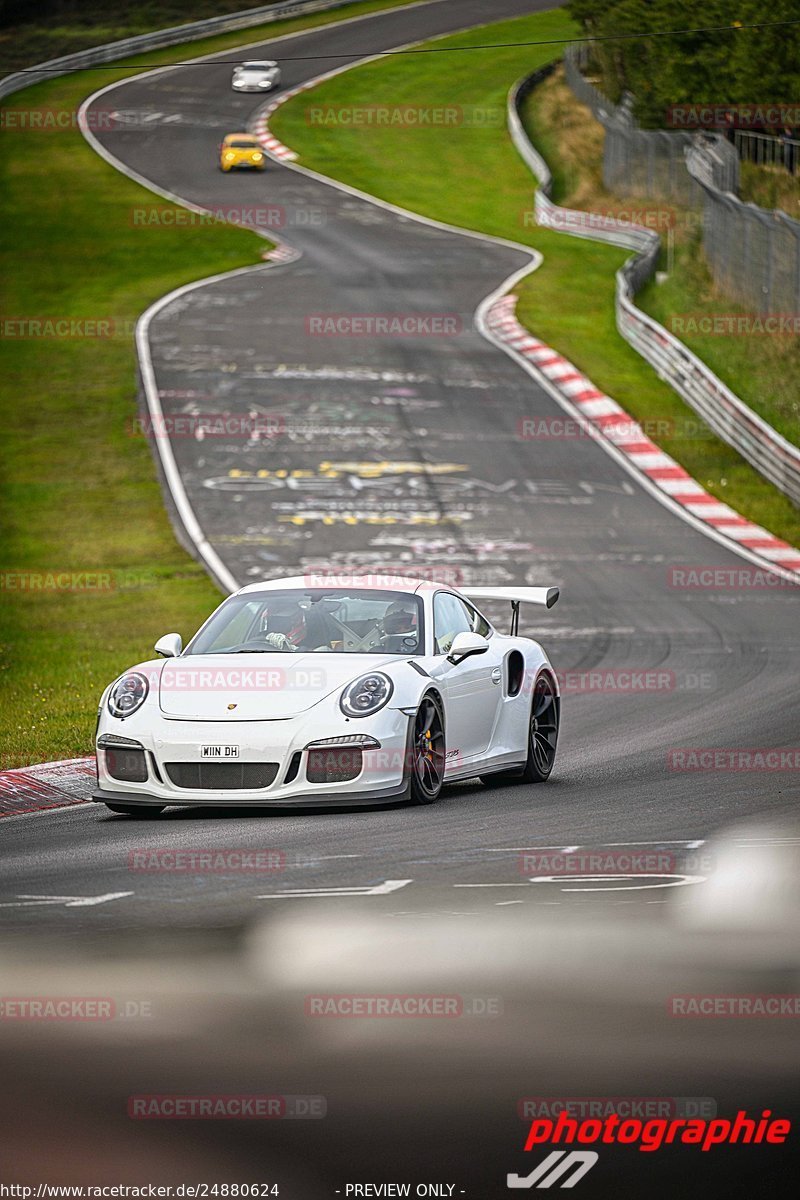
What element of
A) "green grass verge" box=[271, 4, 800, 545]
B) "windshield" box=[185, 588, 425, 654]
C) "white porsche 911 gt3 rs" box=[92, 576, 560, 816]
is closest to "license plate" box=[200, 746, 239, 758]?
"white porsche 911 gt3 rs" box=[92, 576, 560, 816]

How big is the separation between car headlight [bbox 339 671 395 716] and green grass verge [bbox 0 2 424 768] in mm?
3007

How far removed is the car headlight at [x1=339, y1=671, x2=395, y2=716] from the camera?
1045cm

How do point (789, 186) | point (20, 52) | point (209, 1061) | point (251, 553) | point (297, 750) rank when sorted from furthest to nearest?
point (20, 52) < point (789, 186) < point (251, 553) < point (297, 750) < point (209, 1061)

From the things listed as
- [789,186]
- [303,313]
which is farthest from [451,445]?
[789,186]

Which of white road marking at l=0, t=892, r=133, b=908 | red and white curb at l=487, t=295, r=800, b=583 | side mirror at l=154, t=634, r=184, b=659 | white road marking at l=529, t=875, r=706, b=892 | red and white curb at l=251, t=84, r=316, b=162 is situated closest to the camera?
white road marking at l=0, t=892, r=133, b=908

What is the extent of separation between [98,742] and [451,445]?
2044cm

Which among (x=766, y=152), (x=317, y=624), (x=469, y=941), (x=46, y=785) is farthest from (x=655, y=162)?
(x=469, y=941)

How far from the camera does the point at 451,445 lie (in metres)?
30.8

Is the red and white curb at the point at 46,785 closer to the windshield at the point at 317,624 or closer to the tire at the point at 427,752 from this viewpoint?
the windshield at the point at 317,624

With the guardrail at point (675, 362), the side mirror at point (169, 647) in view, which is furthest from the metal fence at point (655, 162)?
the side mirror at point (169, 647)

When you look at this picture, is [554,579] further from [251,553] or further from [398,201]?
[398,201]

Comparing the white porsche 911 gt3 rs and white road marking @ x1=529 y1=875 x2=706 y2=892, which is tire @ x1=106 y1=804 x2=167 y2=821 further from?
white road marking @ x1=529 y1=875 x2=706 y2=892

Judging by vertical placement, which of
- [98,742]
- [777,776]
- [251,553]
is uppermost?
[98,742]

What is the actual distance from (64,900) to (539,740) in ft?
16.2
